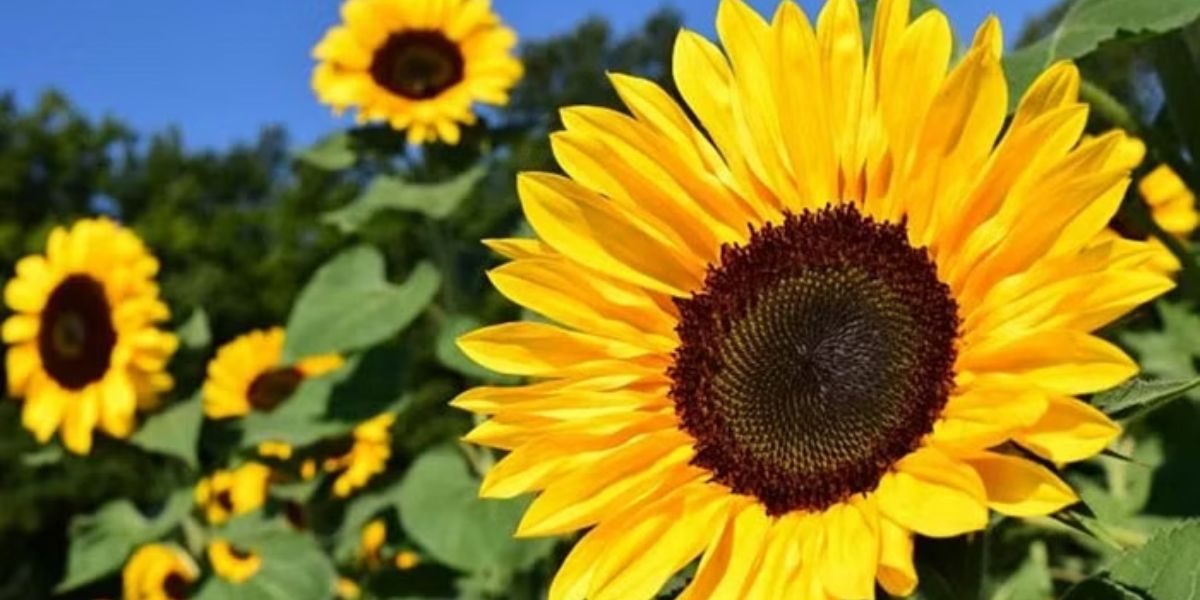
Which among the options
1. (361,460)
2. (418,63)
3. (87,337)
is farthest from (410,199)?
(361,460)

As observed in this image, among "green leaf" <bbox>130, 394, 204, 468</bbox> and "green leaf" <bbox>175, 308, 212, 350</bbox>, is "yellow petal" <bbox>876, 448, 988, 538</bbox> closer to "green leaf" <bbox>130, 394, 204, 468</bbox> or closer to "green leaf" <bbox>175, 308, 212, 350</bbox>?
"green leaf" <bbox>130, 394, 204, 468</bbox>

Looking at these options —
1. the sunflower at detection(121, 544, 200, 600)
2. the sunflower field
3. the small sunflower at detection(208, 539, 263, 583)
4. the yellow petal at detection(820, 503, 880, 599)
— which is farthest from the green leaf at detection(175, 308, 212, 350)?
the yellow petal at detection(820, 503, 880, 599)

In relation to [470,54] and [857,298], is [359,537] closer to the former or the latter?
[470,54]

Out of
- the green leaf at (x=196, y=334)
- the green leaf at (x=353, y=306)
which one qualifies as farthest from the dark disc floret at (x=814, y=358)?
the green leaf at (x=196, y=334)

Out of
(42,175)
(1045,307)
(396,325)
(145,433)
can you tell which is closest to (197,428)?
(145,433)

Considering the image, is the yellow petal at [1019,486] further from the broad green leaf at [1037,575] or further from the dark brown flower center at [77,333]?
the dark brown flower center at [77,333]

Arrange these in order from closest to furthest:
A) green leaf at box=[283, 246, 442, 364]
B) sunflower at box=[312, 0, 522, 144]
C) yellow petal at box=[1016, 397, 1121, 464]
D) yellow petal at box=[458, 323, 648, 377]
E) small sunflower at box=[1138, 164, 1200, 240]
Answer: yellow petal at box=[1016, 397, 1121, 464] < yellow petal at box=[458, 323, 648, 377] < small sunflower at box=[1138, 164, 1200, 240] < green leaf at box=[283, 246, 442, 364] < sunflower at box=[312, 0, 522, 144]
